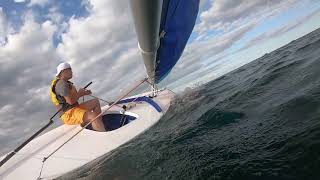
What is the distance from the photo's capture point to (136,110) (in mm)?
10648

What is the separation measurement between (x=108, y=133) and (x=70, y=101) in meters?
1.34

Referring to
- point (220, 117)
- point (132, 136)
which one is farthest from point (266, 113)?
point (132, 136)

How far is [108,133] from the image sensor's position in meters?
8.62

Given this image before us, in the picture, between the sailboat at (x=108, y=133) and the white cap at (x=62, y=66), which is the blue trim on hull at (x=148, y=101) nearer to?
the sailboat at (x=108, y=133)

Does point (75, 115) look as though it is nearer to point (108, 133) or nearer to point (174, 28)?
point (108, 133)

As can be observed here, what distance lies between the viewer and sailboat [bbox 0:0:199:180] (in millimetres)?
6110

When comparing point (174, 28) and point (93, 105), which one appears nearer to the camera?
point (174, 28)

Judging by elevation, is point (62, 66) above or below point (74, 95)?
above

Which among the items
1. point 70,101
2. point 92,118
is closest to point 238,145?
point 92,118

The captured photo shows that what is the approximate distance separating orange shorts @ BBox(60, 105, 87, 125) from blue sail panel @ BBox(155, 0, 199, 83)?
2.43 metres

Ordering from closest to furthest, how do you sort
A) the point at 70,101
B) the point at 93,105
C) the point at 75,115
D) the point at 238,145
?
the point at 238,145, the point at 70,101, the point at 75,115, the point at 93,105

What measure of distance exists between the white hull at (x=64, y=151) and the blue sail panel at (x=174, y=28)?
213cm

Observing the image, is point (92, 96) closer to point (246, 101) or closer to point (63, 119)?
point (63, 119)

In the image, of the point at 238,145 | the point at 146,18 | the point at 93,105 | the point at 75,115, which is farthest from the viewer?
the point at 93,105
